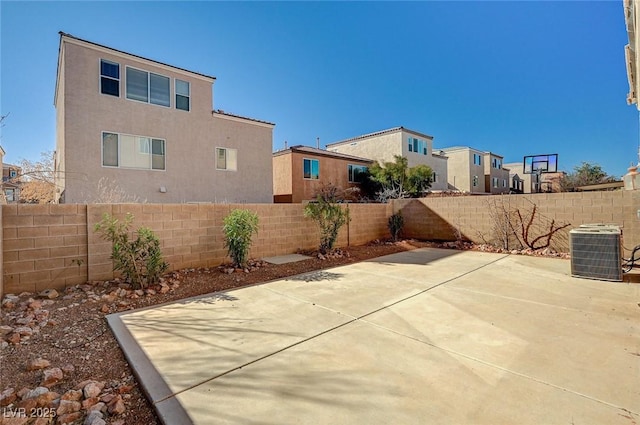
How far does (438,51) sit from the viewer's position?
1519 centimetres

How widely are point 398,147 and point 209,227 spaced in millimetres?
20762

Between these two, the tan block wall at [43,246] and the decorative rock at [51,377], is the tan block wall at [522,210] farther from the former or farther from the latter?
the decorative rock at [51,377]

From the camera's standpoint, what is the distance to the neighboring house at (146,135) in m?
9.92

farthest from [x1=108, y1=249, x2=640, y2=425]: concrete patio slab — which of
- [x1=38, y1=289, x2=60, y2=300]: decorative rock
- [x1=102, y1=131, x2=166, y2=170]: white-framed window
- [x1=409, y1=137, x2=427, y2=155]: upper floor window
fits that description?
[x1=409, y1=137, x2=427, y2=155]: upper floor window

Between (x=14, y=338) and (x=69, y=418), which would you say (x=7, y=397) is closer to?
(x=69, y=418)

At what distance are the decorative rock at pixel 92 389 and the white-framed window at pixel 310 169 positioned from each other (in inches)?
655

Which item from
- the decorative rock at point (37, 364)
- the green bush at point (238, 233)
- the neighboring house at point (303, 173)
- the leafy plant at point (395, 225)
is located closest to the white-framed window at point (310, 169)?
the neighboring house at point (303, 173)

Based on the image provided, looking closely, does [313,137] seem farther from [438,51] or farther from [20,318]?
[20,318]

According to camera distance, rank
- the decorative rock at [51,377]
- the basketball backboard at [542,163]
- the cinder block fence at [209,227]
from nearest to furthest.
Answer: the decorative rock at [51,377]
the cinder block fence at [209,227]
the basketball backboard at [542,163]

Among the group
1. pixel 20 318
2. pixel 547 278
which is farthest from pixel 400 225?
pixel 20 318

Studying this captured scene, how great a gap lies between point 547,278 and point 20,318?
29.7 ft

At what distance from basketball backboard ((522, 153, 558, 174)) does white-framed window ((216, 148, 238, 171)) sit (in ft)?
86.5

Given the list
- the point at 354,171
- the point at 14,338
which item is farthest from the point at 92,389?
the point at 354,171

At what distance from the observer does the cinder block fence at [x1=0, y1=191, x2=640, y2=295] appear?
4.56m
